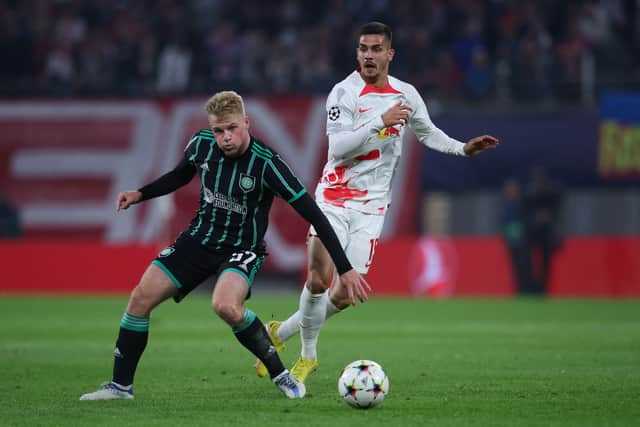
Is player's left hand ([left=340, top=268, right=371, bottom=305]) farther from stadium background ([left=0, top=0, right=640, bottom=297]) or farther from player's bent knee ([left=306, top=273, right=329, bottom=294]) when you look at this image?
stadium background ([left=0, top=0, right=640, bottom=297])

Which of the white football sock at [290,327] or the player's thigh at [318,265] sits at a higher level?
the player's thigh at [318,265]

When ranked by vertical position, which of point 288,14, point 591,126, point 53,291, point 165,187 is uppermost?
point 288,14

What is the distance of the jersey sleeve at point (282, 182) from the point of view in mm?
7766

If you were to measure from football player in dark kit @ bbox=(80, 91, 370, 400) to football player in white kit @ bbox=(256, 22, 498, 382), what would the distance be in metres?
1.00

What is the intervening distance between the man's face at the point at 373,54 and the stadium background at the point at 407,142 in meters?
12.4

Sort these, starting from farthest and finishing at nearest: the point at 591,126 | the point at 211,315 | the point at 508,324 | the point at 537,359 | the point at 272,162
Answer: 1. the point at 591,126
2. the point at 211,315
3. the point at 508,324
4. the point at 537,359
5. the point at 272,162

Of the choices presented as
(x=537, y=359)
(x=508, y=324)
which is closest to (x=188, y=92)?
(x=508, y=324)

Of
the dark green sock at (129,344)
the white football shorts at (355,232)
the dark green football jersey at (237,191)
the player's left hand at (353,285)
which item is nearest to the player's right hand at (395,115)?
the dark green football jersey at (237,191)

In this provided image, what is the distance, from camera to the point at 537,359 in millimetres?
10852

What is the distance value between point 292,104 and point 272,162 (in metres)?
14.7

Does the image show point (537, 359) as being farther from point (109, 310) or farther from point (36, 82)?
point (36, 82)

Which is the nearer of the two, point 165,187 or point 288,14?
point 165,187

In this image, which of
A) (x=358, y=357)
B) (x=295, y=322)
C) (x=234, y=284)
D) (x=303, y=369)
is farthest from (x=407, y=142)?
(x=234, y=284)

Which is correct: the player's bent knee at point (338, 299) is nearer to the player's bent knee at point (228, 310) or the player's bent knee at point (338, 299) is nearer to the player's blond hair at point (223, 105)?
the player's bent knee at point (228, 310)
